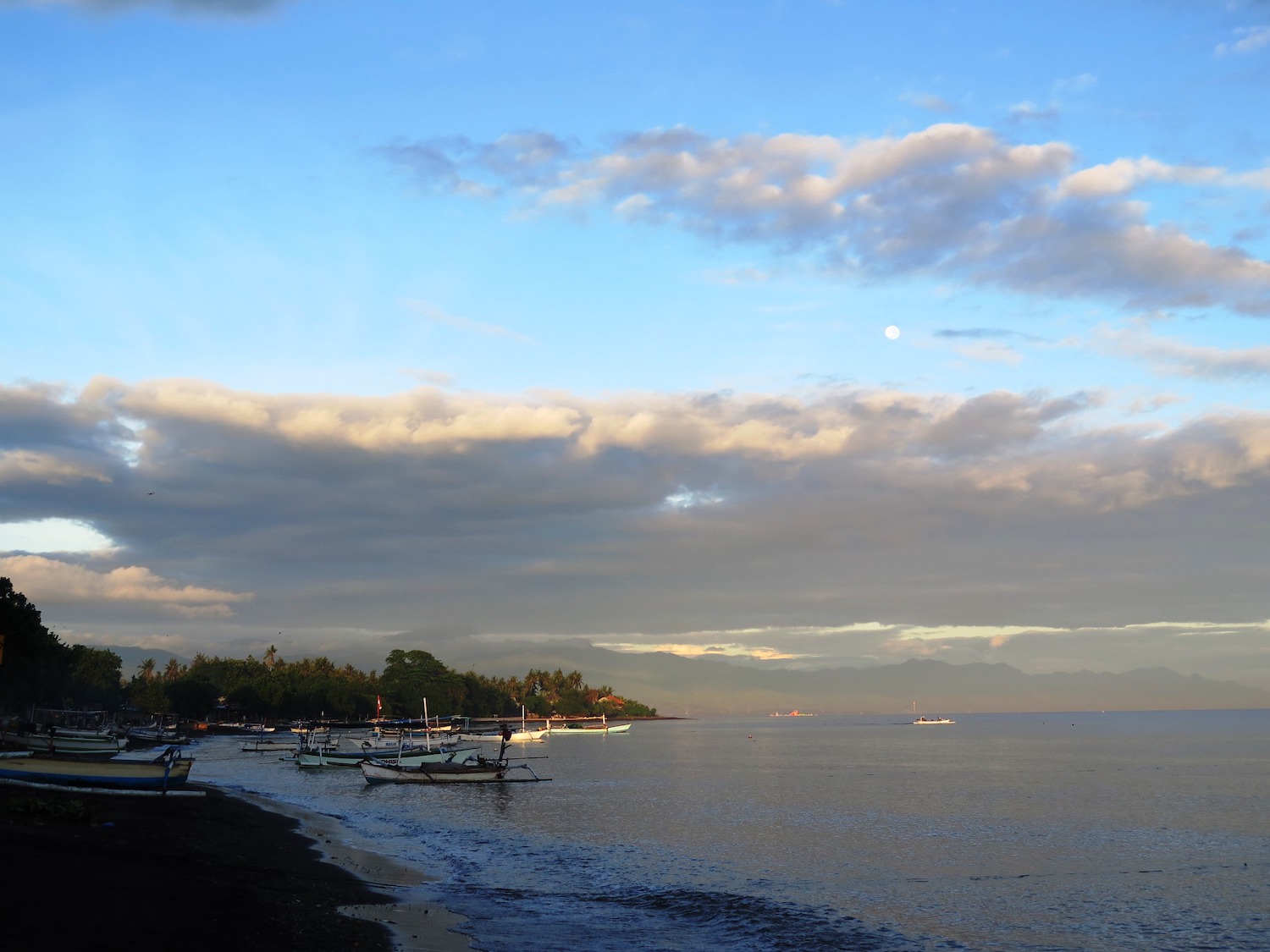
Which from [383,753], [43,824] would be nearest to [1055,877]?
[43,824]

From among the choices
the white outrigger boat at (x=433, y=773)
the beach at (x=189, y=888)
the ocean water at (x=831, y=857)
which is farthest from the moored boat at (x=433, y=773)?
the beach at (x=189, y=888)

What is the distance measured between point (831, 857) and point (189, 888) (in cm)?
2891

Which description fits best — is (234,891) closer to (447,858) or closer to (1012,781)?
(447,858)

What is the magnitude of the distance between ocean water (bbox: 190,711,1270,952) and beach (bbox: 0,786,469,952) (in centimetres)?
237

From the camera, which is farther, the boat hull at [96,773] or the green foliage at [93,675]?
the green foliage at [93,675]

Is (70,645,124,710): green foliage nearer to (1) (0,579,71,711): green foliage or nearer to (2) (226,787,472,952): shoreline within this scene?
(1) (0,579,71,711): green foliage

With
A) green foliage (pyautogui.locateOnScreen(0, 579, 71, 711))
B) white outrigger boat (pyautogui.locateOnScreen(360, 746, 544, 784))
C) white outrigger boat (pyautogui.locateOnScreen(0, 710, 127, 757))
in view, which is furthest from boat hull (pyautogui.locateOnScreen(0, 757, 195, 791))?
green foliage (pyautogui.locateOnScreen(0, 579, 71, 711))

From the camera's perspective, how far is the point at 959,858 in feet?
145

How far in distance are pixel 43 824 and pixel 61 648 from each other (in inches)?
6001

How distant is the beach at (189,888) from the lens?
61.6 ft

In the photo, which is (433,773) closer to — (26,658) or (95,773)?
(95,773)

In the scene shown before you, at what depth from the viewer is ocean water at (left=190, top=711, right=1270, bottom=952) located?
2858cm

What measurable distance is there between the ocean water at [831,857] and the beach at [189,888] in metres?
2.37

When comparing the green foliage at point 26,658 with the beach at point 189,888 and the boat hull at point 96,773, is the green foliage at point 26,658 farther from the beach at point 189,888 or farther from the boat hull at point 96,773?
the beach at point 189,888
